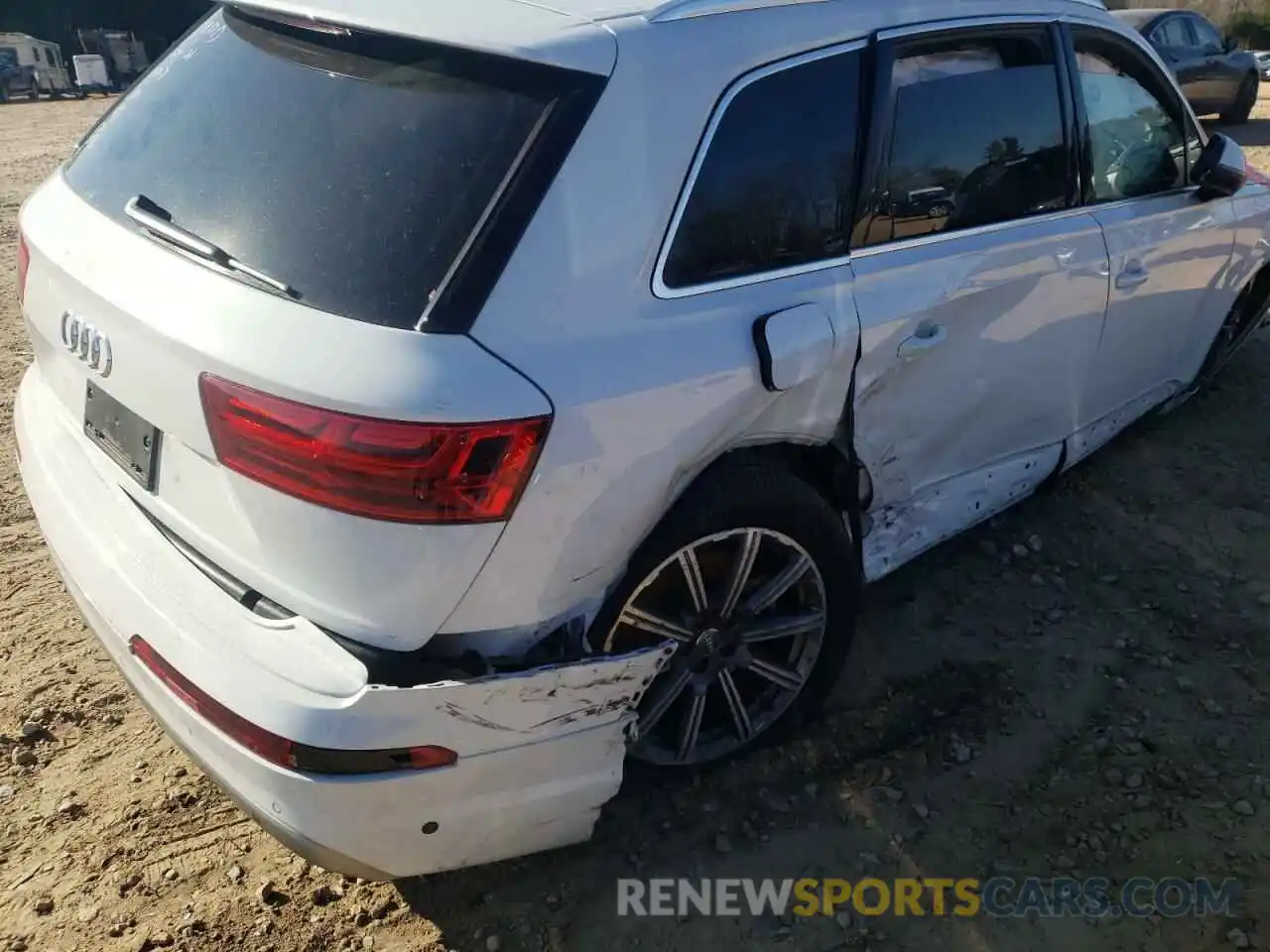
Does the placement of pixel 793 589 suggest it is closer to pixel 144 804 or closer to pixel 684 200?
pixel 684 200

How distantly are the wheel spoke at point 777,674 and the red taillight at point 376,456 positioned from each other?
3.49ft

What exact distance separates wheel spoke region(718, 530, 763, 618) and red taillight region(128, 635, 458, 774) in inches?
33.5

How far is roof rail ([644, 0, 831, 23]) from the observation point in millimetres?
2191

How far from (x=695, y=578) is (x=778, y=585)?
29 cm

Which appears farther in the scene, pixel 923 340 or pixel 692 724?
pixel 923 340

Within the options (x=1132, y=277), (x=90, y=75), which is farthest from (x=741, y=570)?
(x=90, y=75)

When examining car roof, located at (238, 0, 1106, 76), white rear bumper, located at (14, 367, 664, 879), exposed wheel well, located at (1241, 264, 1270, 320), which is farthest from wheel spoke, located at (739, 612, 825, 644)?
exposed wheel well, located at (1241, 264, 1270, 320)

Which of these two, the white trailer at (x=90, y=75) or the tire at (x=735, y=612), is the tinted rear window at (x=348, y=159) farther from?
the white trailer at (x=90, y=75)

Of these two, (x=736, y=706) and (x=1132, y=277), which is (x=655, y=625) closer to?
(x=736, y=706)

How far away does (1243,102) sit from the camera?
1418 cm

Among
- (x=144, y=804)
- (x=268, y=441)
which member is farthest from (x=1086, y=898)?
(x=144, y=804)

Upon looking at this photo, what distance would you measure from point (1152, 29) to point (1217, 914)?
13.0 metres

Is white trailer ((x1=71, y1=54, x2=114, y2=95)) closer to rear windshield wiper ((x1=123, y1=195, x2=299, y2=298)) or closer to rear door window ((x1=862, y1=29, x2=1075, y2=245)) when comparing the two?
rear windshield wiper ((x1=123, y1=195, x2=299, y2=298))

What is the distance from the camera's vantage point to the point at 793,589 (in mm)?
2758
